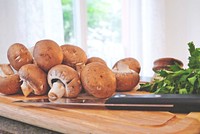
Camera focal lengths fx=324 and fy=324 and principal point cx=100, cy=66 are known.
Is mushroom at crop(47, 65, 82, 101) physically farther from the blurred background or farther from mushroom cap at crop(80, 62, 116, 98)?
the blurred background

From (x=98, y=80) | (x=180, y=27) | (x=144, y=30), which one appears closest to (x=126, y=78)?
(x=98, y=80)

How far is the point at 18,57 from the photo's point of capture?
787 millimetres

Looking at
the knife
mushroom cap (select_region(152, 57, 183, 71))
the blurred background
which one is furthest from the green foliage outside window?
the knife

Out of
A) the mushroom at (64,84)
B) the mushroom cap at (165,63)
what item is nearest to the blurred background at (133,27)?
the mushroom cap at (165,63)

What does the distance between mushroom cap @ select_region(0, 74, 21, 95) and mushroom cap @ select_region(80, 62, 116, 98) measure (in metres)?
0.17

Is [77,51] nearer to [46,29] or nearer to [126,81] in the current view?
[126,81]

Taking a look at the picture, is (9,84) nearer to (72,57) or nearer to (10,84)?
(10,84)

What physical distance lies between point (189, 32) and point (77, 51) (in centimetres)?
192

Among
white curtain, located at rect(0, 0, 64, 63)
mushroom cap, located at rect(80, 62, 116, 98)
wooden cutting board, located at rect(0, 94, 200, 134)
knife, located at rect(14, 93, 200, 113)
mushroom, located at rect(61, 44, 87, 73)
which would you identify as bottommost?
wooden cutting board, located at rect(0, 94, 200, 134)

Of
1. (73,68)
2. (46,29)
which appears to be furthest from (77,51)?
(46,29)

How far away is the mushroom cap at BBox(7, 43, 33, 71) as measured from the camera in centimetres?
79

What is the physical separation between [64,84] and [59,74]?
3 cm

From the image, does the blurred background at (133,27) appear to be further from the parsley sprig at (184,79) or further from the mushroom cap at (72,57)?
the parsley sprig at (184,79)

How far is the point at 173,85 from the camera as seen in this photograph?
0.66m
